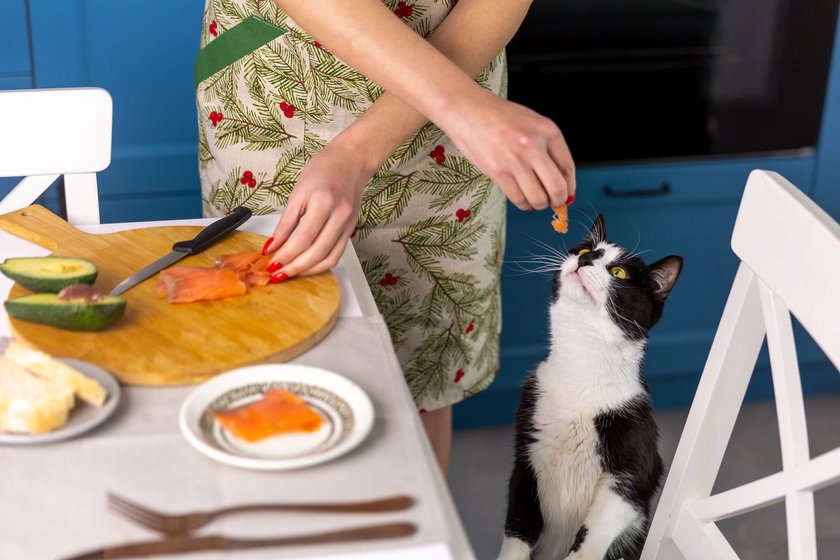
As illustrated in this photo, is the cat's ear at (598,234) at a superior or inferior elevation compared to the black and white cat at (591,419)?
superior

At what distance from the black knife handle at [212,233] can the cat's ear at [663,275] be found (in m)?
0.51

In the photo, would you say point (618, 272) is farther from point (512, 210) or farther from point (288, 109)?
point (512, 210)

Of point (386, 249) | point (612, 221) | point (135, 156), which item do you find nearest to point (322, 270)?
point (386, 249)

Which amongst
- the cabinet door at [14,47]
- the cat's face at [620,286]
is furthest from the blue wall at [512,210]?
the cat's face at [620,286]

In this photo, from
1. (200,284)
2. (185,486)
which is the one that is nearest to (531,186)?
(200,284)

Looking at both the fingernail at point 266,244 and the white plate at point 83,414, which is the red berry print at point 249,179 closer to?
the fingernail at point 266,244

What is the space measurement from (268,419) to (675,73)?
161 cm

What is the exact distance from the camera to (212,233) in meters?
1.09

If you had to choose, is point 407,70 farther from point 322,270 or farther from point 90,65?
point 90,65

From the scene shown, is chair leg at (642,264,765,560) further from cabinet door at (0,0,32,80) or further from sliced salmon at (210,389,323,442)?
cabinet door at (0,0,32,80)

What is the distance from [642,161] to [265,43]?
1117mm

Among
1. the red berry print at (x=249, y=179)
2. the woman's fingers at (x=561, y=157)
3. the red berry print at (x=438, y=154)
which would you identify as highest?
the woman's fingers at (x=561, y=157)

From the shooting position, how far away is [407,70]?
1.04 m

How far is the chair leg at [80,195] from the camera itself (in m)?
1.35
